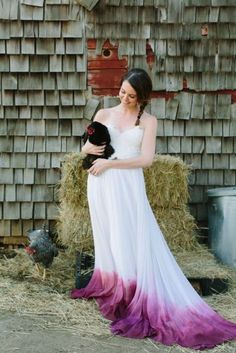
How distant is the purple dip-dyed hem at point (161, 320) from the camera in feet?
12.1

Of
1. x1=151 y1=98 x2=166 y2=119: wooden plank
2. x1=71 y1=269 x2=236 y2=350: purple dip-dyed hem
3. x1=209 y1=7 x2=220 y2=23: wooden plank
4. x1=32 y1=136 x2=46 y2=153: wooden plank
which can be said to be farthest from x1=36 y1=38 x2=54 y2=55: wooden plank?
x1=71 y1=269 x2=236 y2=350: purple dip-dyed hem

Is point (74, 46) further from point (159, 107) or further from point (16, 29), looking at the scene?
point (159, 107)

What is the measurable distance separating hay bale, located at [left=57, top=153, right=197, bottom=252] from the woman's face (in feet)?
5.56

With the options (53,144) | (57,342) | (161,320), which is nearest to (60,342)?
(57,342)

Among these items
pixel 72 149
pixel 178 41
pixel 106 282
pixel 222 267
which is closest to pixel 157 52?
pixel 178 41

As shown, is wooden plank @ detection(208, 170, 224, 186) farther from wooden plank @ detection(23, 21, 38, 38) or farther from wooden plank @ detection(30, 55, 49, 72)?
wooden plank @ detection(23, 21, 38, 38)

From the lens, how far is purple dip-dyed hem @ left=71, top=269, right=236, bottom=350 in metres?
3.69

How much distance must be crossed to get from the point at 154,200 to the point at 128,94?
1.97 m

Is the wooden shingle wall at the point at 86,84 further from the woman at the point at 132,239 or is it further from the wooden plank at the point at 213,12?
the woman at the point at 132,239

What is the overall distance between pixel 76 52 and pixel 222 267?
2.54 metres

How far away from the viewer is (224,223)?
18.7ft

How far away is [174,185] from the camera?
19.1 feet

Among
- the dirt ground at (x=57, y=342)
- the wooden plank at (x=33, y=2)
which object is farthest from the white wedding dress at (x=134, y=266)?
the wooden plank at (x=33, y=2)

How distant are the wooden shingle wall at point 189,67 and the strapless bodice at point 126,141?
1.93 meters
